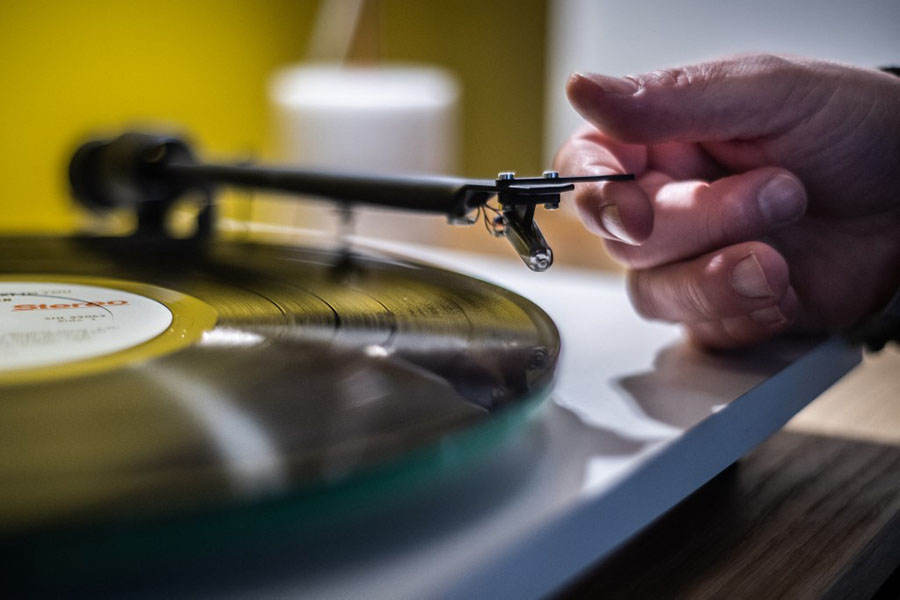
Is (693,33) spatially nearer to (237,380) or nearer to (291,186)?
(291,186)

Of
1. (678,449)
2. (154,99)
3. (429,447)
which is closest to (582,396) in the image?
(678,449)

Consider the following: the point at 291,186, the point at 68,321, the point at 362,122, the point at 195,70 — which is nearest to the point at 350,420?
the point at 68,321

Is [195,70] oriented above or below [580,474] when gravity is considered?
above

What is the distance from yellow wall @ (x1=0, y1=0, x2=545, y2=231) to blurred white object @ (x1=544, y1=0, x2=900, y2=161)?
20 centimetres

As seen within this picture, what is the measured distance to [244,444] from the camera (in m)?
0.31

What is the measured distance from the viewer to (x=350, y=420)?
325 mm

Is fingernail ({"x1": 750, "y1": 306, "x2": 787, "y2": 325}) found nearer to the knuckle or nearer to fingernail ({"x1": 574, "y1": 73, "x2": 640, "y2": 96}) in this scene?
the knuckle

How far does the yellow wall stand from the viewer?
8.87 feet

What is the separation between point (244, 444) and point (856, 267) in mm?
491

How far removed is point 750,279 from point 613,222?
0.09m

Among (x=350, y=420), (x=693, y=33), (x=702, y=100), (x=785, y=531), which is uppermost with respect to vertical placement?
(x=693, y=33)

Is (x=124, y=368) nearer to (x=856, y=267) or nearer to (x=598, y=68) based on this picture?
(x=856, y=267)

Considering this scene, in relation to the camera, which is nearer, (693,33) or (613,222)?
(613,222)

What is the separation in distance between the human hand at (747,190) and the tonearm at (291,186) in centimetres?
5
